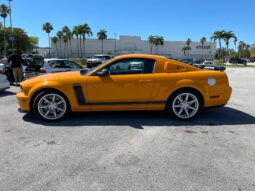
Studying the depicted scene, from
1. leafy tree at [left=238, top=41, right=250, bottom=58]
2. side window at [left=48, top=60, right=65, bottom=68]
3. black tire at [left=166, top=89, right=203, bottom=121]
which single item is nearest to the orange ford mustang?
black tire at [left=166, top=89, right=203, bottom=121]

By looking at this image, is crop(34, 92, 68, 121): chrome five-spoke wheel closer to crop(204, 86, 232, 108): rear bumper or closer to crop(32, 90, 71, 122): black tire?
crop(32, 90, 71, 122): black tire

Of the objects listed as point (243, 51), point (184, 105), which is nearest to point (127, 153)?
point (184, 105)

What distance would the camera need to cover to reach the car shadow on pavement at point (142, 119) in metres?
4.89

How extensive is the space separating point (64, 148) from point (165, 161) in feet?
5.22

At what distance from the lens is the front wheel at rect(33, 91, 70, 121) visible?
490cm

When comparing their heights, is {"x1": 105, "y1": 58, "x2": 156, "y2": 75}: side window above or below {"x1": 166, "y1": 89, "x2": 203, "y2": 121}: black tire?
above

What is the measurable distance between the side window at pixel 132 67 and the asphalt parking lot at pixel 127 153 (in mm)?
1077

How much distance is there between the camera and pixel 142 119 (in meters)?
5.21

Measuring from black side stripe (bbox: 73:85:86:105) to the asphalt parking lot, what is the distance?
445mm

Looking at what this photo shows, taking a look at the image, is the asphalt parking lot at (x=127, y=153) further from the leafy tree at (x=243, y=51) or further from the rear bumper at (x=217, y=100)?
the leafy tree at (x=243, y=51)

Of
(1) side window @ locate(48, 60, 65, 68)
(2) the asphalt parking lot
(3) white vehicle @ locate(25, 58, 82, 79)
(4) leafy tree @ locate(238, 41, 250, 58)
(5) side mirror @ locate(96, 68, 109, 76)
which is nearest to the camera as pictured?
(2) the asphalt parking lot

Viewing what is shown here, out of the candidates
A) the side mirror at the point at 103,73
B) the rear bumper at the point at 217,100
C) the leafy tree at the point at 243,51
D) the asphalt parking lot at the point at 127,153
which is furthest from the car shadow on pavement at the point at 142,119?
the leafy tree at the point at 243,51

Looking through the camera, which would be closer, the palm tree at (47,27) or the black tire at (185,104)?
the black tire at (185,104)

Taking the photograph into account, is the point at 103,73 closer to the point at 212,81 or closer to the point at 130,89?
the point at 130,89
